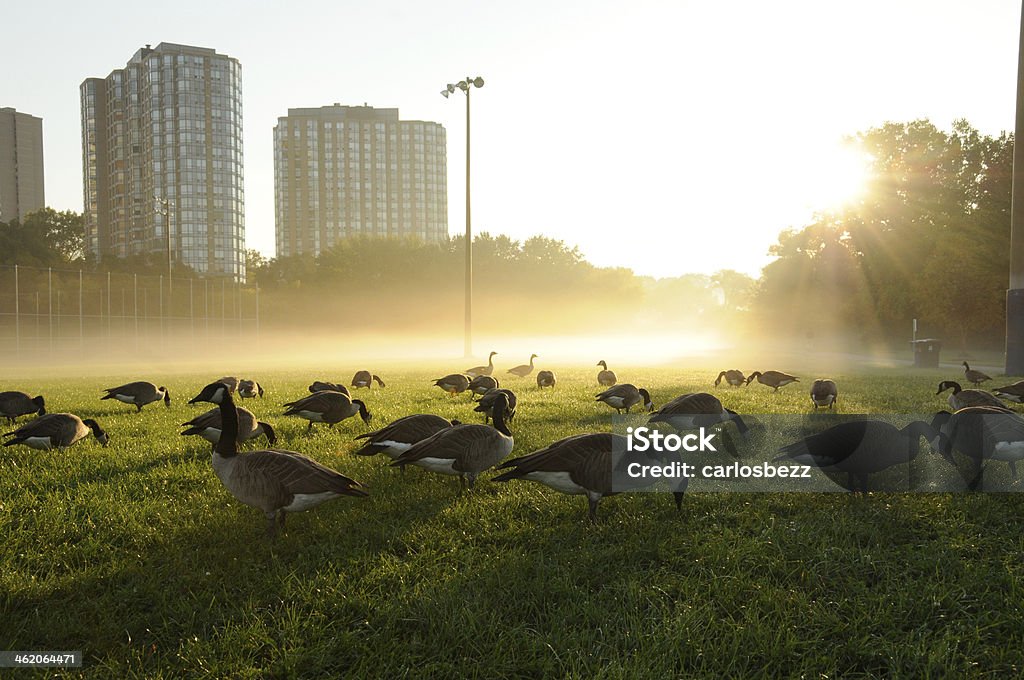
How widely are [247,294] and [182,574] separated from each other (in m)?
51.9

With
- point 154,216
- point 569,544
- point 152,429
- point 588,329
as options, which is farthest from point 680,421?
point 154,216

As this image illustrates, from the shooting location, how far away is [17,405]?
35.6 ft

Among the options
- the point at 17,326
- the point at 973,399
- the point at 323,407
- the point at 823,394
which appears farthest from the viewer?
the point at 17,326

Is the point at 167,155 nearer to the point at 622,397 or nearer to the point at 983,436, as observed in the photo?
the point at 622,397

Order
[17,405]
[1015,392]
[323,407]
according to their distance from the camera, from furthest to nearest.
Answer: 1. [1015,392]
2. [17,405]
3. [323,407]

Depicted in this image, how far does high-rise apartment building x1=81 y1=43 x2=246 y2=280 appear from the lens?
9606 cm

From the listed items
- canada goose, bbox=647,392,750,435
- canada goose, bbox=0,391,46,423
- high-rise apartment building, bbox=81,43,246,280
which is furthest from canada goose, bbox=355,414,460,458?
high-rise apartment building, bbox=81,43,246,280

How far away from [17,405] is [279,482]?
28.8 feet

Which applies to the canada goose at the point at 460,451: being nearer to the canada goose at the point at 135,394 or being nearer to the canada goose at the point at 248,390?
the canada goose at the point at 135,394

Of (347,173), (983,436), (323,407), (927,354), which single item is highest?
(347,173)

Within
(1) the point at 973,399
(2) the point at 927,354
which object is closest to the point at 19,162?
(2) the point at 927,354

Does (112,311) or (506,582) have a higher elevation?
(112,311)

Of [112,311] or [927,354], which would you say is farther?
[112,311]

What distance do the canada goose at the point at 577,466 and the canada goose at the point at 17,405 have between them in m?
9.76
